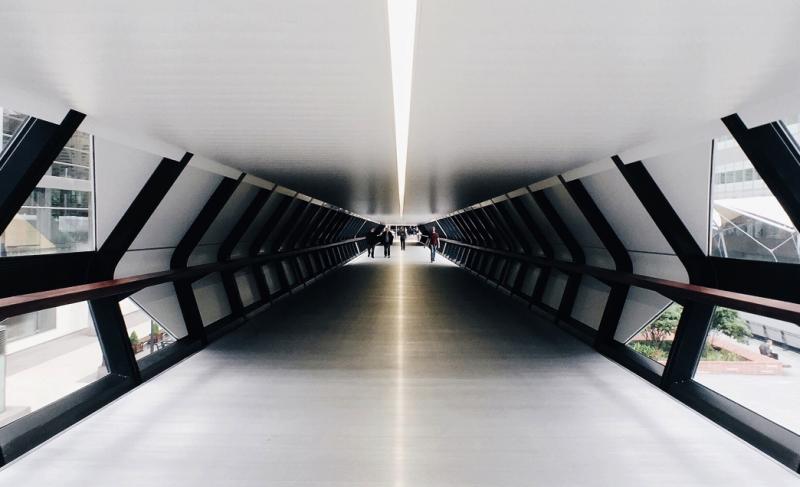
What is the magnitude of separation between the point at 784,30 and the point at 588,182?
14.9 ft

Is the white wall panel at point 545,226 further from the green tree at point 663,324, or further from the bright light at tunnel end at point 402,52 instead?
the bright light at tunnel end at point 402,52

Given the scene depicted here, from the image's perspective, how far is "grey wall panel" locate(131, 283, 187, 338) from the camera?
19.6 ft

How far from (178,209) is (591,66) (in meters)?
5.44

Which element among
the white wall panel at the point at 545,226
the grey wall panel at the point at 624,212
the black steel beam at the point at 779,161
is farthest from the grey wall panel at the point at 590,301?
the black steel beam at the point at 779,161

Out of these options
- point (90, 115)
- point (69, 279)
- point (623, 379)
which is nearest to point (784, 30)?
point (623, 379)

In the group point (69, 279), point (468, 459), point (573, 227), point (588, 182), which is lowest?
point (468, 459)

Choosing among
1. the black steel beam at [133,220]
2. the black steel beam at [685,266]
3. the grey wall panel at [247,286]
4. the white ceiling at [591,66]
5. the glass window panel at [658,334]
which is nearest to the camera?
the white ceiling at [591,66]

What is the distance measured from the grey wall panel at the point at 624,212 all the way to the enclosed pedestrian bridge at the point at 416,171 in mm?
43

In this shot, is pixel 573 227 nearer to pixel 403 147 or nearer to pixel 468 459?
pixel 403 147

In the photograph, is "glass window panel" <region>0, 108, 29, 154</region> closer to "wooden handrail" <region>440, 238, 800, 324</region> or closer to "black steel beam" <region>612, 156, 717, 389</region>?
"wooden handrail" <region>440, 238, 800, 324</region>

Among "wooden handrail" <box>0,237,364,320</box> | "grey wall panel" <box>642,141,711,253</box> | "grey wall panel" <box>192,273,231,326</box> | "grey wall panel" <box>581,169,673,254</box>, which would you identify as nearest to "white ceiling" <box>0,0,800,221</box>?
"grey wall panel" <box>642,141,711,253</box>

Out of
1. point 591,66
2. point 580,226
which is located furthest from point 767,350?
point 580,226

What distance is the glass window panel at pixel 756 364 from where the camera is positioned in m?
3.45

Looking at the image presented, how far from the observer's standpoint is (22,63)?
2564 millimetres
